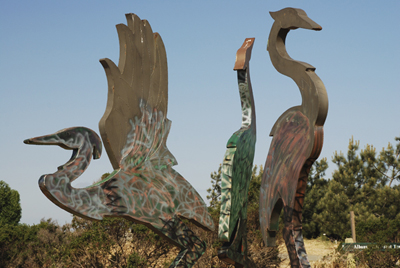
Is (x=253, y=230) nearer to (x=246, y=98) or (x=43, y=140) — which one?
(x=246, y=98)

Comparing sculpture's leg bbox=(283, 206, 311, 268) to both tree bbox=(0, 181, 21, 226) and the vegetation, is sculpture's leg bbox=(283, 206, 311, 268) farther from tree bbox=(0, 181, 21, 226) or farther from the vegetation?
tree bbox=(0, 181, 21, 226)

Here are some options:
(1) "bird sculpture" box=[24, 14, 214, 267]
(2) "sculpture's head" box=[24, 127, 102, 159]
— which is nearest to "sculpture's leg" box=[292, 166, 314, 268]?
(1) "bird sculpture" box=[24, 14, 214, 267]

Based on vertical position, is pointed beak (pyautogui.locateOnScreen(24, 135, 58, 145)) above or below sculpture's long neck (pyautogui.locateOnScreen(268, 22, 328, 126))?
below

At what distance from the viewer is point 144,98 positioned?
677 centimetres

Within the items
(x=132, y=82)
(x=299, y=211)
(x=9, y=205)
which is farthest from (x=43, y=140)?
(x=9, y=205)

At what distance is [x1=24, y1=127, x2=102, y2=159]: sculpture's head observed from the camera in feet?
17.8

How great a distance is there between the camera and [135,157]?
6.48 m

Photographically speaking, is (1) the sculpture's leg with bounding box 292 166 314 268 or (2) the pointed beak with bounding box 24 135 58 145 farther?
(1) the sculpture's leg with bounding box 292 166 314 268

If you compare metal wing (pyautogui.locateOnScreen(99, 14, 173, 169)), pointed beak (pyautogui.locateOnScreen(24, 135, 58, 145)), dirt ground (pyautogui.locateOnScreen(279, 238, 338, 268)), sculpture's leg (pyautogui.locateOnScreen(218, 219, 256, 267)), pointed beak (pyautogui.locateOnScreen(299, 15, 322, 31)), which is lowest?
sculpture's leg (pyautogui.locateOnScreen(218, 219, 256, 267))

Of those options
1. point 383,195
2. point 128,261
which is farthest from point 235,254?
point 383,195

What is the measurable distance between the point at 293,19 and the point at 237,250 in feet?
11.0

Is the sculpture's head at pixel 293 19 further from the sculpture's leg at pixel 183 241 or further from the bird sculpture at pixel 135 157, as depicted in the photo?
the sculpture's leg at pixel 183 241

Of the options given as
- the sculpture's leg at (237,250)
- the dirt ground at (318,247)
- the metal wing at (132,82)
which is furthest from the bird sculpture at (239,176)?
the dirt ground at (318,247)

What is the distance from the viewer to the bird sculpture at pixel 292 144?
652cm
